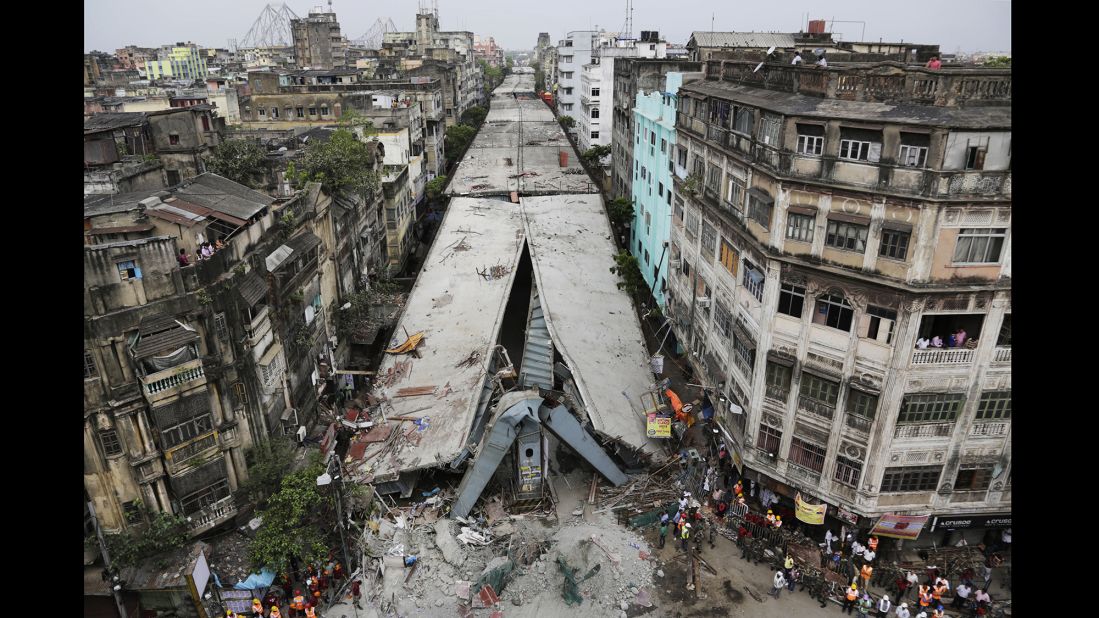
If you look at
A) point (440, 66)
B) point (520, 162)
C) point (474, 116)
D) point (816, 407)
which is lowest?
point (816, 407)

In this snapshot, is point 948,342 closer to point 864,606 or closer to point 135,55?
point 864,606

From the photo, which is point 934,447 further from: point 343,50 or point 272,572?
point 343,50

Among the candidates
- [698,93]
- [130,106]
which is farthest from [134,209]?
[130,106]

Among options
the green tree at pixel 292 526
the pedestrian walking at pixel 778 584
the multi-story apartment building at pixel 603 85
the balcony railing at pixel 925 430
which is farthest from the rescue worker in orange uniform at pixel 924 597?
the multi-story apartment building at pixel 603 85

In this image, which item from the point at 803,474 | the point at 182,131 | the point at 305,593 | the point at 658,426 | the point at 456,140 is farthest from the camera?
the point at 456,140

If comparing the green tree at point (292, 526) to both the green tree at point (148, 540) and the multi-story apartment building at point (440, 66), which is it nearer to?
the green tree at point (148, 540)

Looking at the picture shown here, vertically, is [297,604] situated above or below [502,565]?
below

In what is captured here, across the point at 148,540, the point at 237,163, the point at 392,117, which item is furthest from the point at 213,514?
the point at 392,117
